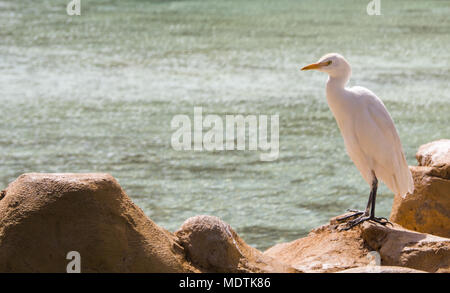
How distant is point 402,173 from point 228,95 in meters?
5.19

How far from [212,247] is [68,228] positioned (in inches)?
20.6

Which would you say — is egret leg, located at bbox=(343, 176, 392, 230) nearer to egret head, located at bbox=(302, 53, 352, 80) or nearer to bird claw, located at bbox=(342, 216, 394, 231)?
bird claw, located at bbox=(342, 216, 394, 231)

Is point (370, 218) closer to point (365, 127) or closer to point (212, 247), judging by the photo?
point (365, 127)

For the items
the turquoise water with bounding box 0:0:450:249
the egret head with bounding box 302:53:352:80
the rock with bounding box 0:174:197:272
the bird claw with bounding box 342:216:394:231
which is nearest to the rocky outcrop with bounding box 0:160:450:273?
the rock with bounding box 0:174:197:272

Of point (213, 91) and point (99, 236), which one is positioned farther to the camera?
point (213, 91)

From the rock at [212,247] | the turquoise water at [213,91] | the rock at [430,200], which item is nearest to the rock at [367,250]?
the rock at [212,247]

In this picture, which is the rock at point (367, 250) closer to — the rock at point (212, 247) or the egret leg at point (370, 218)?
the egret leg at point (370, 218)

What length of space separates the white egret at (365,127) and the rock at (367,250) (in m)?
0.10

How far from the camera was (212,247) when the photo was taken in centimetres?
292

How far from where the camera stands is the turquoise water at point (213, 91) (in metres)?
6.25

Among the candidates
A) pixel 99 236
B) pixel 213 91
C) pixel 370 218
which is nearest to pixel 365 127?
pixel 370 218

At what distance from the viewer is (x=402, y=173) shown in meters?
3.75

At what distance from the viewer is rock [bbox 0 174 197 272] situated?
8.87 ft
